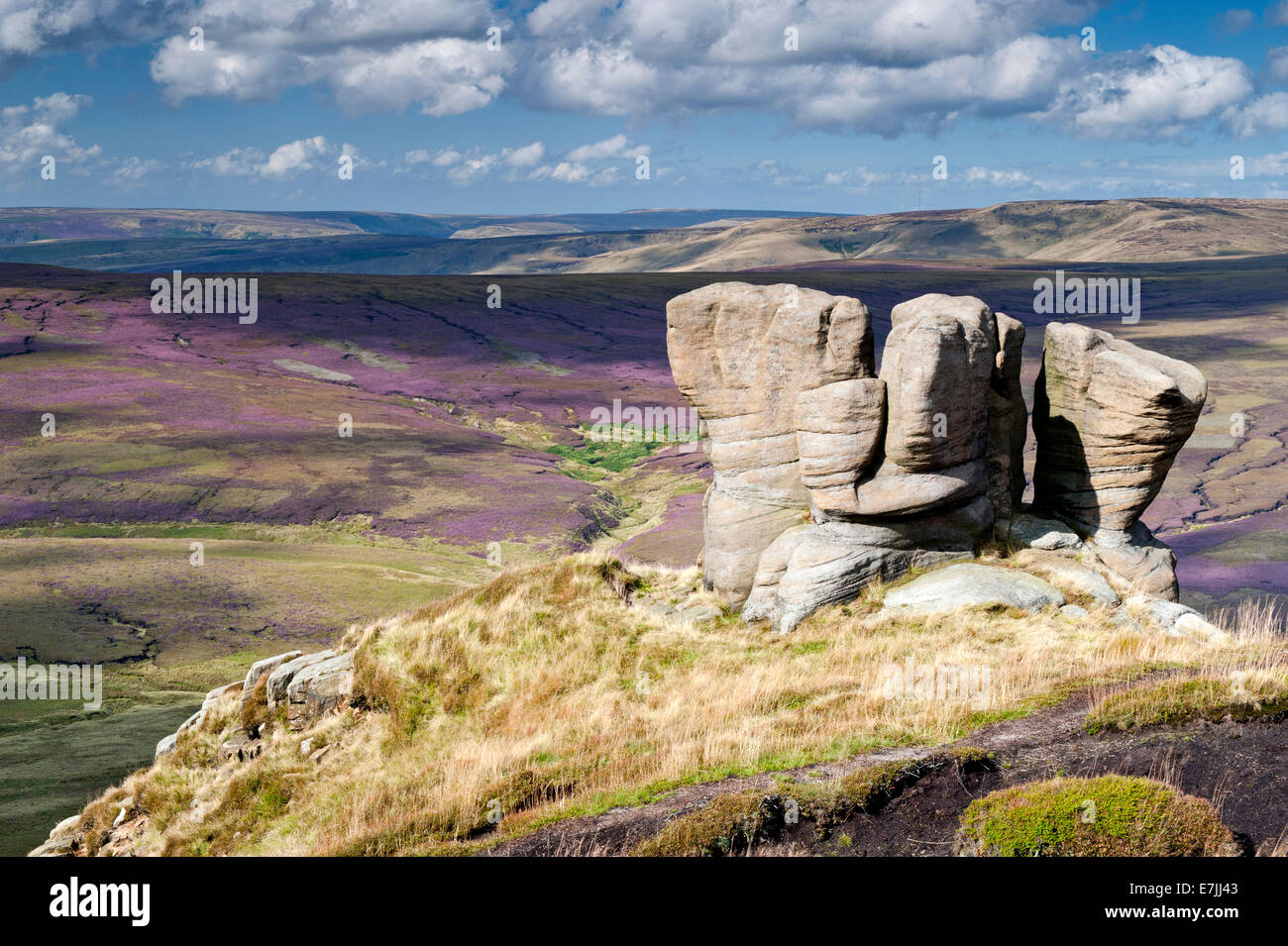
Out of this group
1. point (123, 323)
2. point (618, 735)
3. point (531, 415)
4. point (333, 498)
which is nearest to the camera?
point (618, 735)

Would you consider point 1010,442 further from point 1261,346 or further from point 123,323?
point 1261,346

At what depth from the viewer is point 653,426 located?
9138 cm

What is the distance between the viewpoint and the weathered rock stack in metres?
22.5

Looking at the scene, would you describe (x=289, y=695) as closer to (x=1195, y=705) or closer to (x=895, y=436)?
(x=895, y=436)

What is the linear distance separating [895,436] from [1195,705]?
1024 centimetres

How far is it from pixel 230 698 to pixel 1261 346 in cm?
12776

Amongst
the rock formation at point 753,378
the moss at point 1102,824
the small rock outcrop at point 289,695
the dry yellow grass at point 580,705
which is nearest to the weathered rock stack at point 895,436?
the rock formation at point 753,378

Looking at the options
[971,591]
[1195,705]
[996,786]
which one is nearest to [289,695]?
[971,591]

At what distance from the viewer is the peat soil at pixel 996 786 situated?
11234mm

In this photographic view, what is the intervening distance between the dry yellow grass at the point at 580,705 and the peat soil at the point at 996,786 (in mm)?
663

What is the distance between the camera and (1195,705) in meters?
13.3

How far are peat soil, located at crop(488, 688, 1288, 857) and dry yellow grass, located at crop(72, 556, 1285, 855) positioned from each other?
2.17 feet

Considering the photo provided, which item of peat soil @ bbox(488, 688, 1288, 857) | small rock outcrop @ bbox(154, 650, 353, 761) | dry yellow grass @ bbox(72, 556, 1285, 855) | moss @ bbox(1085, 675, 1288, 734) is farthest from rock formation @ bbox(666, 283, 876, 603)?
peat soil @ bbox(488, 688, 1288, 857)
